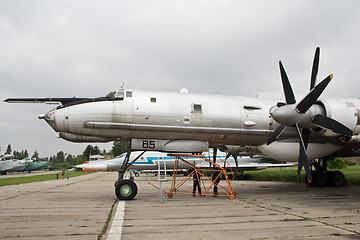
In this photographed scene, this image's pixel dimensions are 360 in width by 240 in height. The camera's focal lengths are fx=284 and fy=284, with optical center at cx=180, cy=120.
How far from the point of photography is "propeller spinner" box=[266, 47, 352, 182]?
8.78m

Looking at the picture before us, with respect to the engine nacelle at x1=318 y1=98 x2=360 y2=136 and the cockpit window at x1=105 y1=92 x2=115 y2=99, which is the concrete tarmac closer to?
the engine nacelle at x1=318 y1=98 x2=360 y2=136

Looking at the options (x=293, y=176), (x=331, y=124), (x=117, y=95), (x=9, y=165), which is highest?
(x=117, y=95)

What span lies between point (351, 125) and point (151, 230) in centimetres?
780

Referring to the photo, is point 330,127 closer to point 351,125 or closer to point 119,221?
point 351,125

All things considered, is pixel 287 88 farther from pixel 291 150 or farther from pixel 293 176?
pixel 293 176

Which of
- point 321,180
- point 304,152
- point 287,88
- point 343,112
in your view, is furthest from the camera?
point 321,180

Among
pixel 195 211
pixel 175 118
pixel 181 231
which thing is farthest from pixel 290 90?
pixel 181 231

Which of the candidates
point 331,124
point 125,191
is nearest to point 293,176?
point 331,124

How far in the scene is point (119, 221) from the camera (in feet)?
19.9

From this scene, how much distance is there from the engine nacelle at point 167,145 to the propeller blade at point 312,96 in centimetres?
365

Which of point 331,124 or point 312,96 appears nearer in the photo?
point 312,96

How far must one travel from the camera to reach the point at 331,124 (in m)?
8.97

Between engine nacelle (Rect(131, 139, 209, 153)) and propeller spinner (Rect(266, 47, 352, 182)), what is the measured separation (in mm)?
3014

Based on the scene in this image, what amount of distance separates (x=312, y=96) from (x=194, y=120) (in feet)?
12.8
